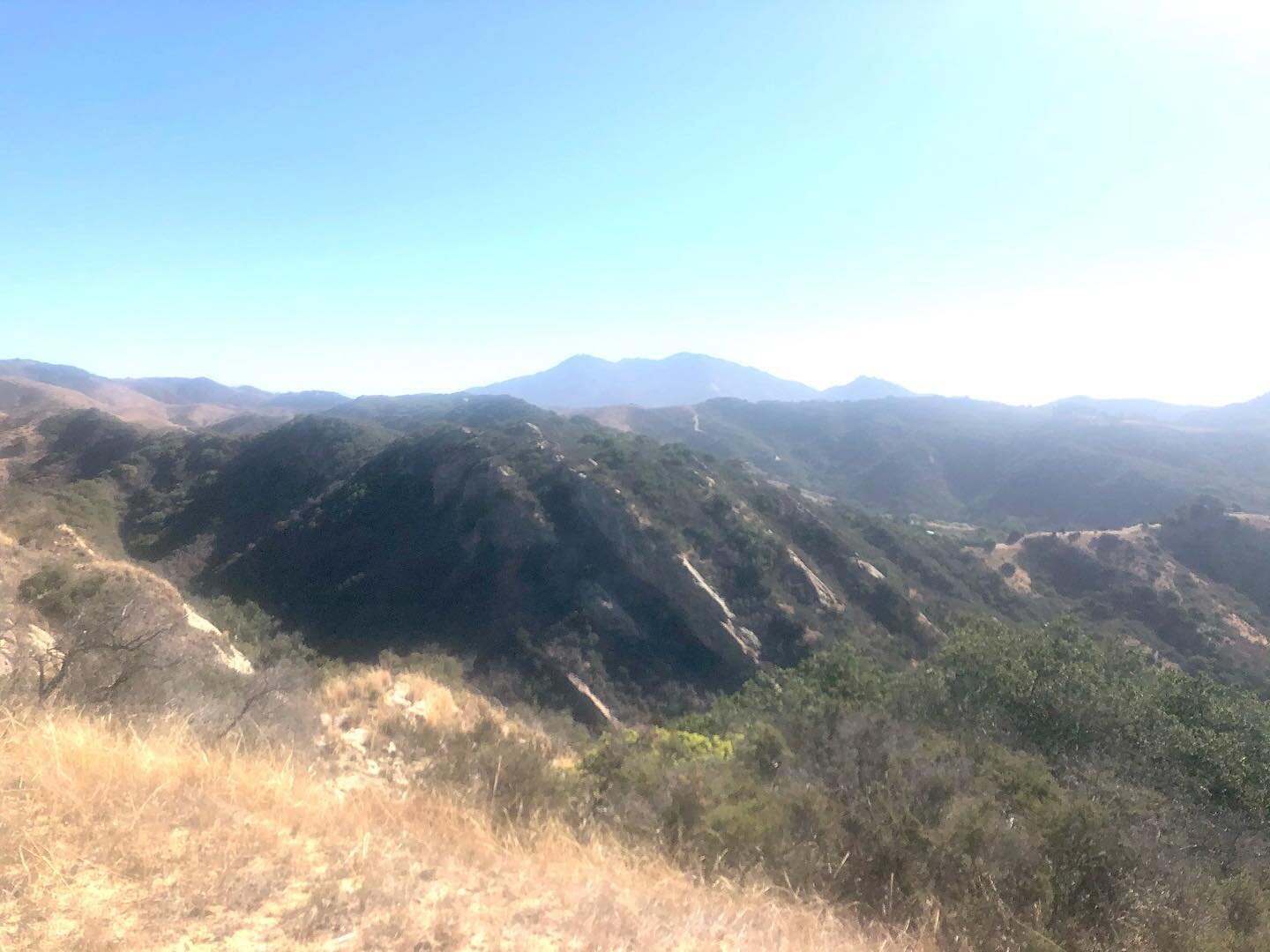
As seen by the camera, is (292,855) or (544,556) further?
(544,556)

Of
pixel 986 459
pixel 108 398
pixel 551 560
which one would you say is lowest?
pixel 551 560

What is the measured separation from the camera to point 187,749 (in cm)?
455

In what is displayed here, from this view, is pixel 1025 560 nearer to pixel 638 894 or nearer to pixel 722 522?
pixel 722 522

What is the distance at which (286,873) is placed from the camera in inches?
126

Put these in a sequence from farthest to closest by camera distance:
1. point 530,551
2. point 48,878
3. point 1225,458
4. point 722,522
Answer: point 1225,458 → point 722,522 → point 530,551 → point 48,878

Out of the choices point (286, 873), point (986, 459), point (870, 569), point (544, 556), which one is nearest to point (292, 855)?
point (286, 873)

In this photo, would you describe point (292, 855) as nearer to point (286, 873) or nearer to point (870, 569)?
point (286, 873)

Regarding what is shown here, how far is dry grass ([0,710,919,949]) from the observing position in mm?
2736

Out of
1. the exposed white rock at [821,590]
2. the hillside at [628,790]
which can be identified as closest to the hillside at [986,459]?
the exposed white rock at [821,590]

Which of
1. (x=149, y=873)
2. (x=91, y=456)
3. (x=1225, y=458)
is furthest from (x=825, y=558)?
(x=1225, y=458)

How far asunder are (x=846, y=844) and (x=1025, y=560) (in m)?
68.9

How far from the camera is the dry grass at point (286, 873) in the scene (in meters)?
2.74

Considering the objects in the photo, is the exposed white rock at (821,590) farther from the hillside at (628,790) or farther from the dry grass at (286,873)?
the dry grass at (286,873)

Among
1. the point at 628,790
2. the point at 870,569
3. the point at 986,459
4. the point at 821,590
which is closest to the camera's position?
the point at 628,790
